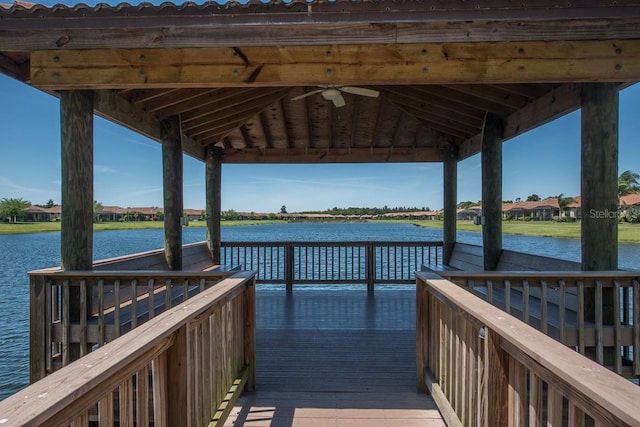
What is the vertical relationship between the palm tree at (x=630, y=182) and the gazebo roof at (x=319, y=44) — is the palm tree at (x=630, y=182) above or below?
above

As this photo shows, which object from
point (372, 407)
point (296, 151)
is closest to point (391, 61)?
point (372, 407)

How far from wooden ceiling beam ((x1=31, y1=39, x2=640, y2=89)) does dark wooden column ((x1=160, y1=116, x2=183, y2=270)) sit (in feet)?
7.68

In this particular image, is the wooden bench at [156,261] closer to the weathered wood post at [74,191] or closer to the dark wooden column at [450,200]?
the weathered wood post at [74,191]

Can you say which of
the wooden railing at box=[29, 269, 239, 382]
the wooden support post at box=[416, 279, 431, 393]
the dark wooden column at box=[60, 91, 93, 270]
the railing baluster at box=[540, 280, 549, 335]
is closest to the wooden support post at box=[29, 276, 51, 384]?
the wooden railing at box=[29, 269, 239, 382]

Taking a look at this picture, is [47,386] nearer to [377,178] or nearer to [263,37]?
[263,37]

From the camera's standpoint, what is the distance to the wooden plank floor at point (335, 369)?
2.56m

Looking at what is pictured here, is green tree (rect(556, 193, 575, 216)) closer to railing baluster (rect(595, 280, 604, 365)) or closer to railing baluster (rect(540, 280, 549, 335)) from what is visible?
railing baluster (rect(595, 280, 604, 365))

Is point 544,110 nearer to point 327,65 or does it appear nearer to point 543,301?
point 543,301

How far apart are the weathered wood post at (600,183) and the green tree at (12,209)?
54.0 m

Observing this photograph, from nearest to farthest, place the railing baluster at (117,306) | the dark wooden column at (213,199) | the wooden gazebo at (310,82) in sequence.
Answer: the wooden gazebo at (310,82), the railing baluster at (117,306), the dark wooden column at (213,199)

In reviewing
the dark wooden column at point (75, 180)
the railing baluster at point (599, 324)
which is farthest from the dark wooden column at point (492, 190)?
the dark wooden column at point (75, 180)

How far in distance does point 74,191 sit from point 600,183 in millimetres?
4530

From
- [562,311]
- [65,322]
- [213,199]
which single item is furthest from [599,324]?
[213,199]

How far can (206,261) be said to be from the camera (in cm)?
705
